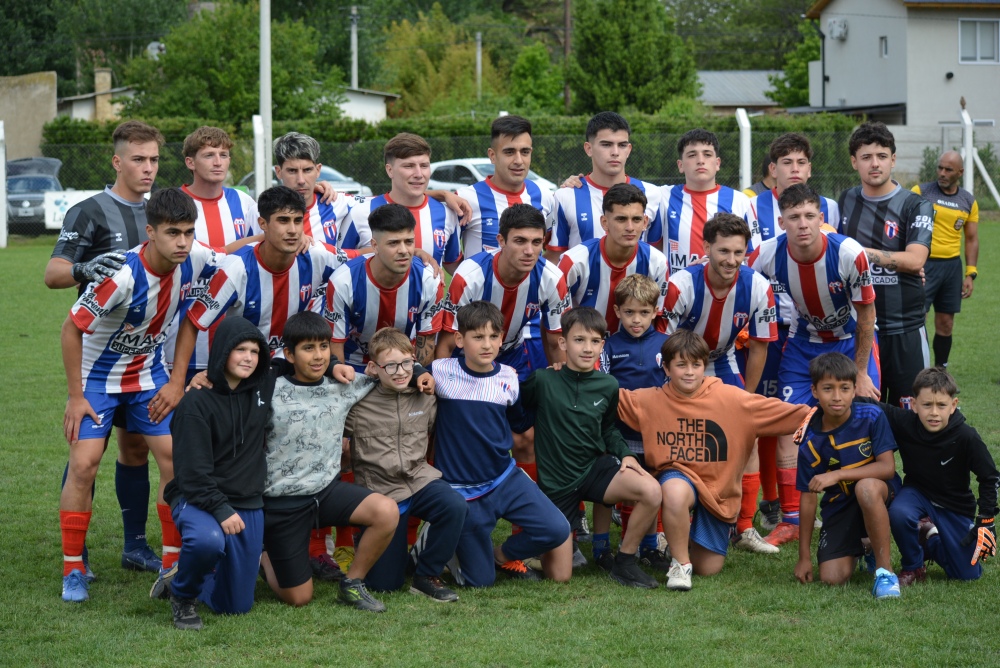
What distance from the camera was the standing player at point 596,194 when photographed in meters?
6.17

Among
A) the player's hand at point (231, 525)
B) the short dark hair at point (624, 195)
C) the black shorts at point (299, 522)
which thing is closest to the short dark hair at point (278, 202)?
the black shorts at point (299, 522)

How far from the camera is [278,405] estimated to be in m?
4.86

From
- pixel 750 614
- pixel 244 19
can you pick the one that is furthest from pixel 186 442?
pixel 244 19

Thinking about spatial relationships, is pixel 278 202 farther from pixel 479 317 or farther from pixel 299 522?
pixel 299 522

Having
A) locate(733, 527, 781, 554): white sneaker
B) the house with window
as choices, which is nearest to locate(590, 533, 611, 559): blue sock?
locate(733, 527, 781, 554): white sneaker

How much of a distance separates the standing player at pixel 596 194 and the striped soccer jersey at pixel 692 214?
78mm

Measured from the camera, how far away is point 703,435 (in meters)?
5.27

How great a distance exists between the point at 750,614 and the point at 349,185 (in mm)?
17202

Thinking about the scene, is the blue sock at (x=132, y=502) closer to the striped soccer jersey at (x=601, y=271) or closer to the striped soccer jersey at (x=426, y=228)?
the striped soccer jersey at (x=426, y=228)

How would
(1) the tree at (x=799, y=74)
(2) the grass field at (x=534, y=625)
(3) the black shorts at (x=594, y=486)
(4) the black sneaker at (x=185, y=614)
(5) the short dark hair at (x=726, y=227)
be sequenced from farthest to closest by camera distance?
1. (1) the tree at (x=799, y=74)
2. (5) the short dark hair at (x=726, y=227)
3. (3) the black shorts at (x=594, y=486)
4. (4) the black sneaker at (x=185, y=614)
5. (2) the grass field at (x=534, y=625)

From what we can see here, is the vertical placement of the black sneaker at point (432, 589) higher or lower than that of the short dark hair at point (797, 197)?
lower

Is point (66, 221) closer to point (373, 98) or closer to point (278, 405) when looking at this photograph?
point (278, 405)

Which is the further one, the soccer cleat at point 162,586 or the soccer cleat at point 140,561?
the soccer cleat at point 140,561

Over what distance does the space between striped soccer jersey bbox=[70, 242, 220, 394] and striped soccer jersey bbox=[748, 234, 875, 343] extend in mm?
2807
